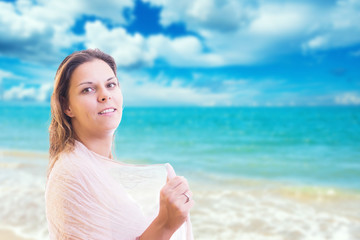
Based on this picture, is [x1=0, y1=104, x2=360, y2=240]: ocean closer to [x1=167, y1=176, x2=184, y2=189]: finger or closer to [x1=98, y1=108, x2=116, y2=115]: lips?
[x1=98, y1=108, x2=116, y2=115]: lips

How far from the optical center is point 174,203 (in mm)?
1217

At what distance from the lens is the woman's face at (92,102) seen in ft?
4.87

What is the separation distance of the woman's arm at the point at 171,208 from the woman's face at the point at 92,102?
1.48ft

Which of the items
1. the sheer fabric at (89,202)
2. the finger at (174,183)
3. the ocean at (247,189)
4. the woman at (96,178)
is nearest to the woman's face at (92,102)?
the woman at (96,178)

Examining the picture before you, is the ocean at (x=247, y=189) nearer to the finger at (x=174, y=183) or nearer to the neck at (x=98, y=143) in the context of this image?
the neck at (x=98, y=143)

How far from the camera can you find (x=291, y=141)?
56.7ft

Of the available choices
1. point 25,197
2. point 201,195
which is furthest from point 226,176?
point 25,197

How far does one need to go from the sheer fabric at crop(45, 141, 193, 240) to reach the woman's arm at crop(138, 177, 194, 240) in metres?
0.16

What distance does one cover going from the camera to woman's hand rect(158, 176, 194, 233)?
1.22m

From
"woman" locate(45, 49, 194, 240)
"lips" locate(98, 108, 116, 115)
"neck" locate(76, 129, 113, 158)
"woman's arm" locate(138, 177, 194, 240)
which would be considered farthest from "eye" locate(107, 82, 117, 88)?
"woman's arm" locate(138, 177, 194, 240)

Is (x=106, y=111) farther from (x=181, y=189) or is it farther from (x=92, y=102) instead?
(x=181, y=189)

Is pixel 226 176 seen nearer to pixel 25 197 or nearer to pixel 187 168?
pixel 187 168

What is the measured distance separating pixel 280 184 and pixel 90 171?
7.43 metres

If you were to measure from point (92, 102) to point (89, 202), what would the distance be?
44 centimetres
